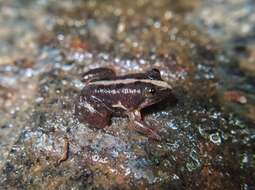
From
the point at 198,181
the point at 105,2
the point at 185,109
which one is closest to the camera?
the point at 198,181

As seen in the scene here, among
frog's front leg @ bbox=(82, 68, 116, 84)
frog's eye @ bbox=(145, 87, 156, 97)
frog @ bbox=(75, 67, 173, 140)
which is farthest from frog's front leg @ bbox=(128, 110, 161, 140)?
frog's front leg @ bbox=(82, 68, 116, 84)

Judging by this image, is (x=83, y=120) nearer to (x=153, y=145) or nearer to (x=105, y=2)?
(x=153, y=145)

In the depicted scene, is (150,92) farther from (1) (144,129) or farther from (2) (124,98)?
(1) (144,129)

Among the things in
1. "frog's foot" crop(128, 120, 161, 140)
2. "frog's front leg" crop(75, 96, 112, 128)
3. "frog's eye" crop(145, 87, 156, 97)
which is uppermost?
"frog's eye" crop(145, 87, 156, 97)

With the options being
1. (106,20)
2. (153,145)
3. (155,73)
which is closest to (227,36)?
(106,20)

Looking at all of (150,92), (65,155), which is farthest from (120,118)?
(65,155)

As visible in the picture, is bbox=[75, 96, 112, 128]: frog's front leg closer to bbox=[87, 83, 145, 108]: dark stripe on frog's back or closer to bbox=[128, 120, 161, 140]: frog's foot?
bbox=[87, 83, 145, 108]: dark stripe on frog's back
